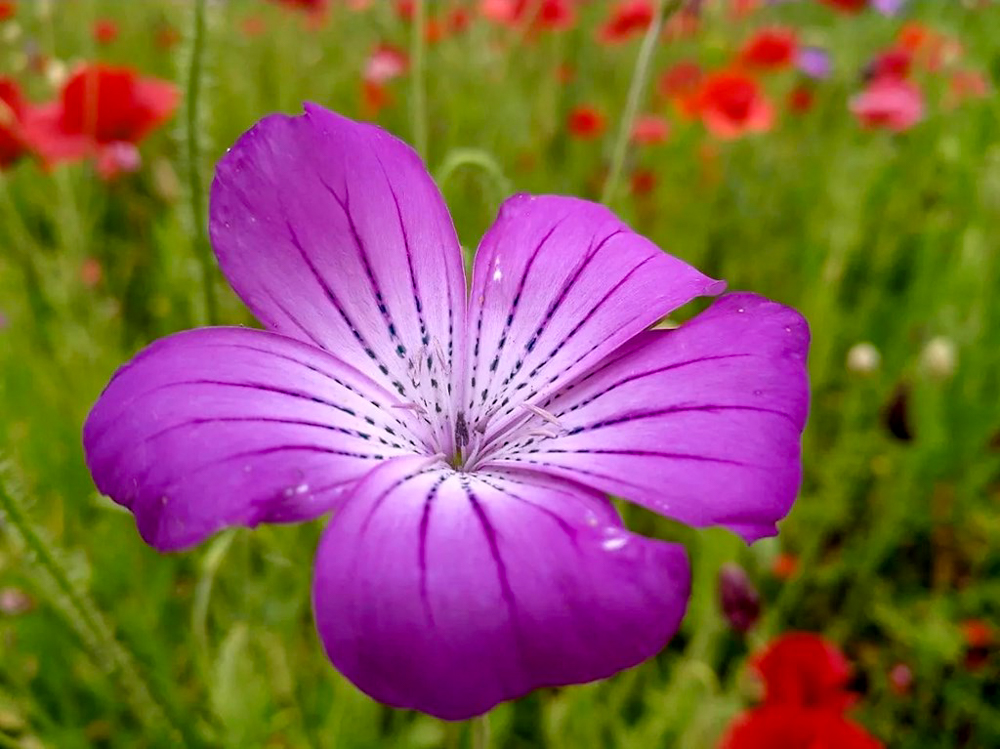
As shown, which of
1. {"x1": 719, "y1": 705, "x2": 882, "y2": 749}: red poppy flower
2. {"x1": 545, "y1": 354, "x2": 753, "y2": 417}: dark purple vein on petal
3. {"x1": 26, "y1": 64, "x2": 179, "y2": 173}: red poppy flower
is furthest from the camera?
{"x1": 26, "y1": 64, "x2": 179, "y2": 173}: red poppy flower

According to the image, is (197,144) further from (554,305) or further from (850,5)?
(850,5)

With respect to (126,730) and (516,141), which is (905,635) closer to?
(126,730)

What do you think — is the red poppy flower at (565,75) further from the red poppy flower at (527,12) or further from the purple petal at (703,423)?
the purple petal at (703,423)

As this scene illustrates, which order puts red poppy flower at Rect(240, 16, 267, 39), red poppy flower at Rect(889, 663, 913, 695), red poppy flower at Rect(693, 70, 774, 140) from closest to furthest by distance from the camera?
red poppy flower at Rect(889, 663, 913, 695), red poppy flower at Rect(693, 70, 774, 140), red poppy flower at Rect(240, 16, 267, 39)

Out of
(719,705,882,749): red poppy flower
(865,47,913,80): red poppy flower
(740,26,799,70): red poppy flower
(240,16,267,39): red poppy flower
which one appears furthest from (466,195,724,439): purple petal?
(240,16,267,39): red poppy flower

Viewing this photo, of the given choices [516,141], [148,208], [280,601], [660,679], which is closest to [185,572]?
[280,601]

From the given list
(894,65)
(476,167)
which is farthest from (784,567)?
(894,65)

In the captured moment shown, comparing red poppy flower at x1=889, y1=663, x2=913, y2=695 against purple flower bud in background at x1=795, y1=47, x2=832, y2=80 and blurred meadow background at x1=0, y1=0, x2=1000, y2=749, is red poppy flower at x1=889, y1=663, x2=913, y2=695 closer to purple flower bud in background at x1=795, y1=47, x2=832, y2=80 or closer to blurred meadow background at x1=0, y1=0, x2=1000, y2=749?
blurred meadow background at x1=0, y1=0, x2=1000, y2=749
